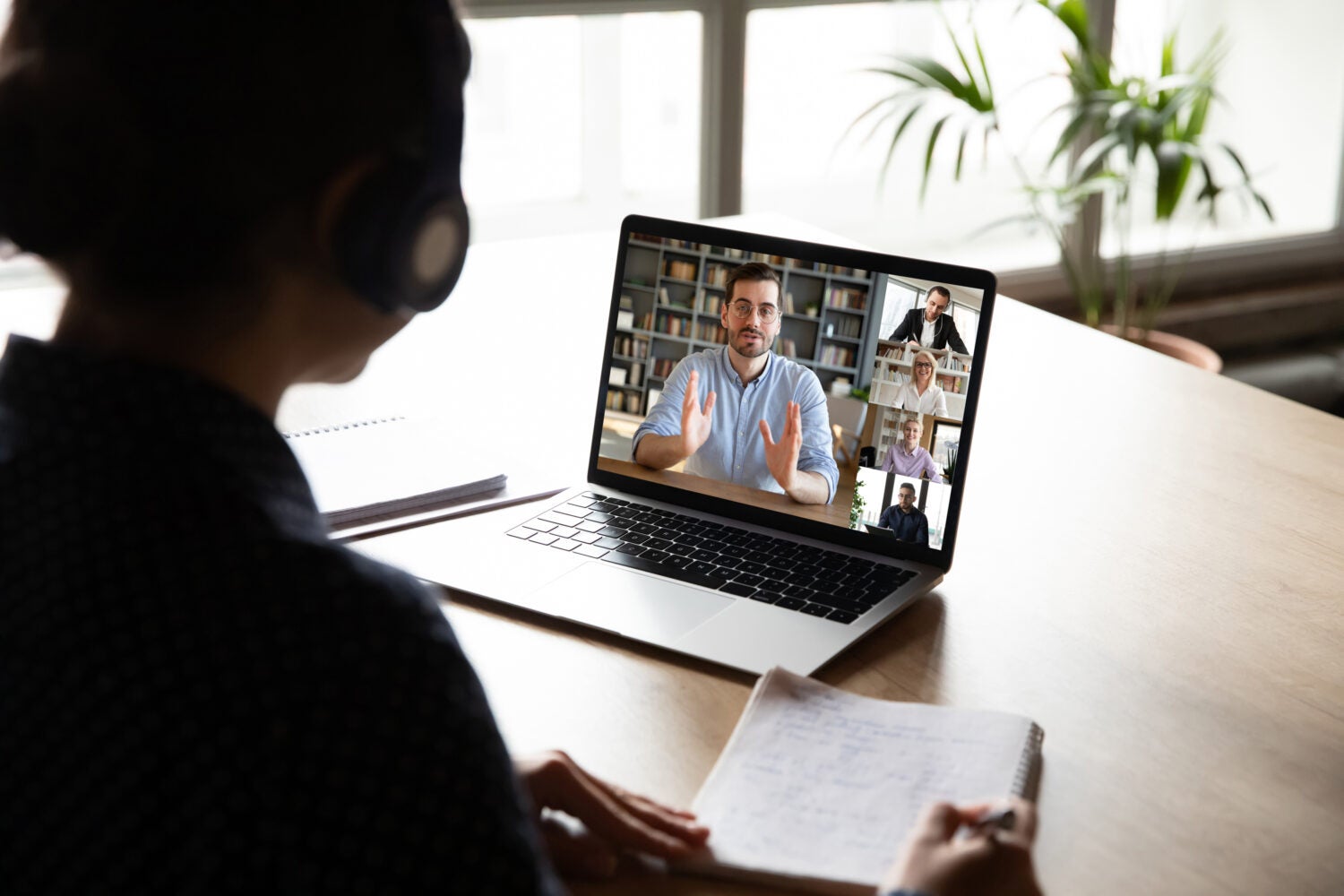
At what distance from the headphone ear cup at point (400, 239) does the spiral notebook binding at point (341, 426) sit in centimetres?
68

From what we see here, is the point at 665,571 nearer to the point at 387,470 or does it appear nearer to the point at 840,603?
the point at 840,603

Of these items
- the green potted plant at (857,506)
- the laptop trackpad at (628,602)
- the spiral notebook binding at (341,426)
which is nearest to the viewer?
the laptop trackpad at (628,602)

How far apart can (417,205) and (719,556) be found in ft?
1.78

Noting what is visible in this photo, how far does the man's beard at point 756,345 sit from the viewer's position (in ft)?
3.75

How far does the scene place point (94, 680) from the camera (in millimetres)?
555

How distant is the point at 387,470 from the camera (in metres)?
1.28

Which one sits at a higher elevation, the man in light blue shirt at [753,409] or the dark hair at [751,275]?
the dark hair at [751,275]

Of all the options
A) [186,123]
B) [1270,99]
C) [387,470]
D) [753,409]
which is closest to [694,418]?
[753,409]

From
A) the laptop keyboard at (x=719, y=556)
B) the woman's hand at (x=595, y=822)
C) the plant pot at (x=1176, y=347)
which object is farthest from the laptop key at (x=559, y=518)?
the plant pot at (x=1176, y=347)

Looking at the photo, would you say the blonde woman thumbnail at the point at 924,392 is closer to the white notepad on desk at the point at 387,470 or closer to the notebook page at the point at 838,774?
the notebook page at the point at 838,774

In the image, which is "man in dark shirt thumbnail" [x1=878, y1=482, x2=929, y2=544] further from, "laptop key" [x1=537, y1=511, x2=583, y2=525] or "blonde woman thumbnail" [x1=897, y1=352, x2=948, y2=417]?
"laptop key" [x1=537, y1=511, x2=583, y2=525]

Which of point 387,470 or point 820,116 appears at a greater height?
point 820,116

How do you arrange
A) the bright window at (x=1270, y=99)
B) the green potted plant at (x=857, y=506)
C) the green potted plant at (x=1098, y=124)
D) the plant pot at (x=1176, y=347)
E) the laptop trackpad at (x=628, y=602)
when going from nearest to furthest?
the laptop trackpad at (x=628, y=602) < the green potted plant at (x=857, y=506) < the green potted plant at (x=1098, y=124) < the plant pot at (x=1176, y=347) < the bright window at (x=1270, y=99)

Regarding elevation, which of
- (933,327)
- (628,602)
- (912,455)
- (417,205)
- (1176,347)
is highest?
(417,205)
